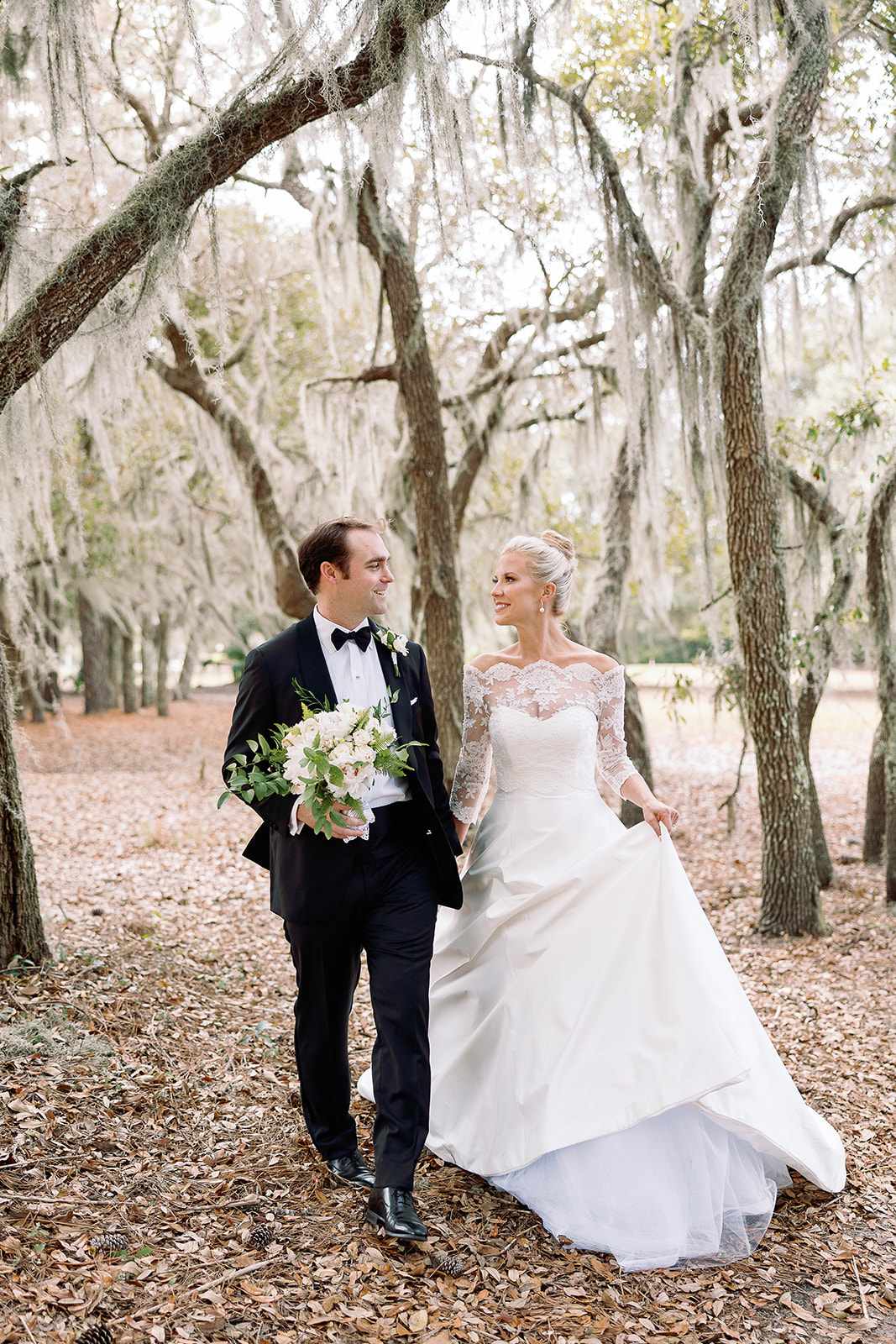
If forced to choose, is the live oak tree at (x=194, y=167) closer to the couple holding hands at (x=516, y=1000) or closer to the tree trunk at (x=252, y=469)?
the couple holding hands at (x=516, y=1000)

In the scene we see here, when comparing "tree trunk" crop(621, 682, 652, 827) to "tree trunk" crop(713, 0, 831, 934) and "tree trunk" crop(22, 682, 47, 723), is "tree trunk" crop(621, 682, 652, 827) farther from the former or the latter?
"tree trunk" crop(22, 682, 47, 723)

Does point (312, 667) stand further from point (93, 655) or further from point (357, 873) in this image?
point (93, 655)

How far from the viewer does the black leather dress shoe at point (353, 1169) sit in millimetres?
3156

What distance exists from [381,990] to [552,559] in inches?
61.8

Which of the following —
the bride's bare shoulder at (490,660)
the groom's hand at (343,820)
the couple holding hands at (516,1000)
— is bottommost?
the couple holding hands at (516,1000)

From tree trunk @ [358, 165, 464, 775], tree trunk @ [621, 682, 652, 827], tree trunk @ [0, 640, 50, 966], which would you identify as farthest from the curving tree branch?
tree trunk @ [0, 640, 50, 966]

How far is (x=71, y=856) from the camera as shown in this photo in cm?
798

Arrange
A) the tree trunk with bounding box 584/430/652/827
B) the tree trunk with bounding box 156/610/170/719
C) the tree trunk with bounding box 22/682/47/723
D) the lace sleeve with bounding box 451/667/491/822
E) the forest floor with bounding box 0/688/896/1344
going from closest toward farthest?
1. the forest floor with bounding box 0/688/896/1344
2. the lace sleeve with bounding box 451/667/491/822
3. the tree trunk with bounding box 584/430/652/827
4. the tree trunk with bounding box 22/682/47/723
5. the tree trunk with bounding box 156/610/170/719

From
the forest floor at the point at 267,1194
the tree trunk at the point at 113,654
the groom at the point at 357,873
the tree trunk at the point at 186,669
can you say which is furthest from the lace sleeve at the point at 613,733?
the tree trunk at the point at 186,669

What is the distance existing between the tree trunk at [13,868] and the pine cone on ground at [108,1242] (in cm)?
174

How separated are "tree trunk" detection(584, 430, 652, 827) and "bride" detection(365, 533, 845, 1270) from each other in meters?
5.03

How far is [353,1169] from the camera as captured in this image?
320cm

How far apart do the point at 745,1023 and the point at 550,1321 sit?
989 millimetres

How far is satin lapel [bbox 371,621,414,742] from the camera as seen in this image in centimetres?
318
